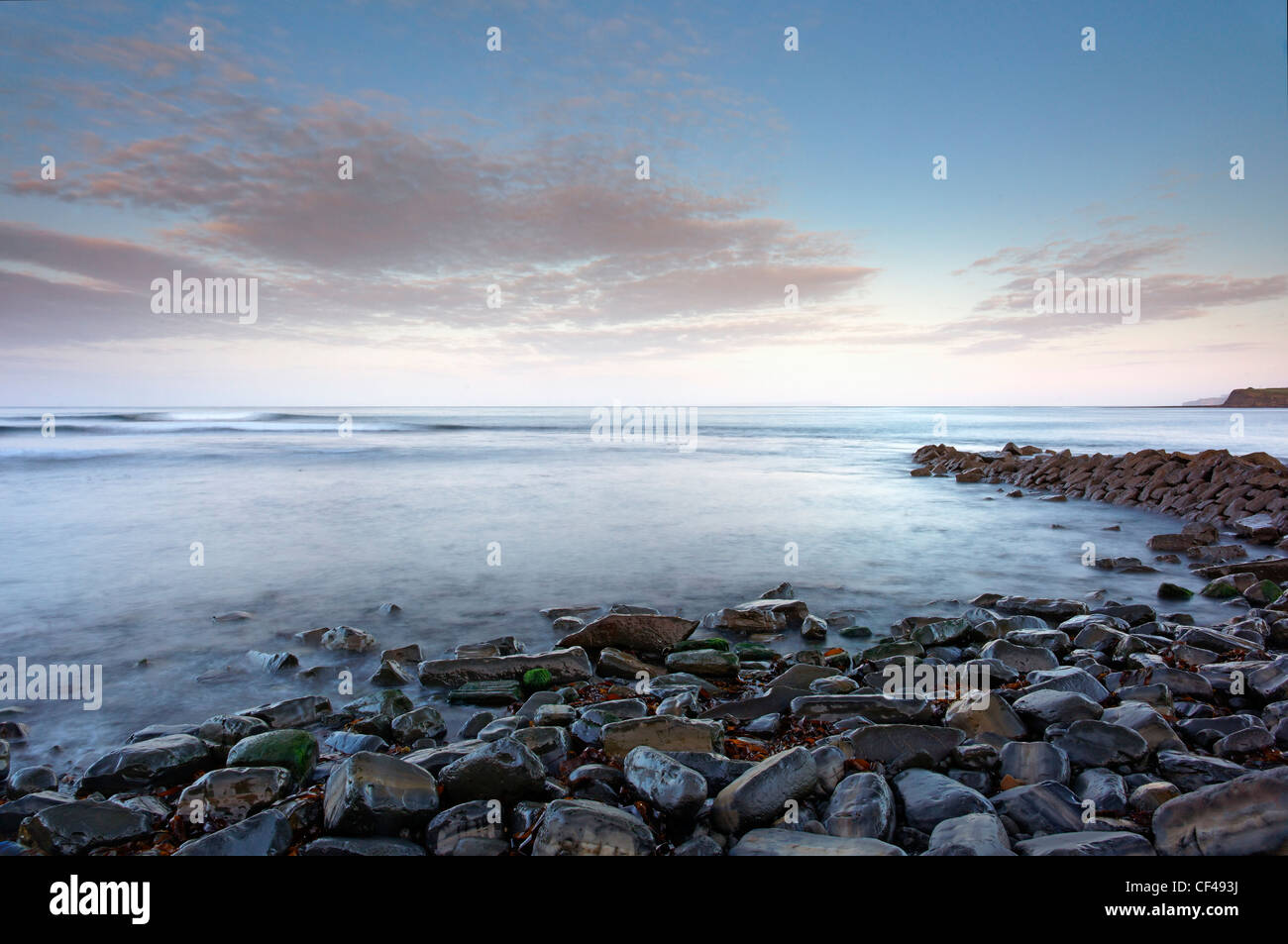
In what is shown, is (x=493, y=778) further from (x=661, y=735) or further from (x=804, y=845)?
(x=804, y=845)

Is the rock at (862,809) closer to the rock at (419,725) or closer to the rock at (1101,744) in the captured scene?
the rock at (1101,744)

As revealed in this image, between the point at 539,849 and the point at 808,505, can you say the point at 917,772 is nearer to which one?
the point at 539,849

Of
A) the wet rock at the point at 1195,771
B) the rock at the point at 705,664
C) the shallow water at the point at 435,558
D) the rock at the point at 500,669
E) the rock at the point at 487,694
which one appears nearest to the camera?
the wet rock at the point at 1195,771

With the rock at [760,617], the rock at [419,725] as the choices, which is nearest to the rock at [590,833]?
the rock at [419,725]

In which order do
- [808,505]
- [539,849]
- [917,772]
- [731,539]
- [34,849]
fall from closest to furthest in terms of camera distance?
[539,849], [34,849], [917,772], [731,539], [808,505]

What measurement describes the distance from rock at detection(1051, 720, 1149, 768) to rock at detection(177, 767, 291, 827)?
3.65 m

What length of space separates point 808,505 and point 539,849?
1157 cm

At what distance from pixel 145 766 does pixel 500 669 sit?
2024 millimetres

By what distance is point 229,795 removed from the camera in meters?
2.89

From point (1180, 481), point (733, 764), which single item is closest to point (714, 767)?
point (733, 764)

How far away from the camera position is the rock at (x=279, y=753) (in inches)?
125

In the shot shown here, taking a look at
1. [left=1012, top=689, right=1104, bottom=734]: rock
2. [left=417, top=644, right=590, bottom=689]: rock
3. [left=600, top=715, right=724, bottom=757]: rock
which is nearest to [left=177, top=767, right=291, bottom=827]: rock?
[left=600, top=715, right=724, bottom=757]: rock
